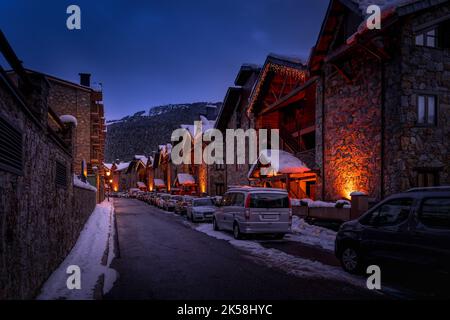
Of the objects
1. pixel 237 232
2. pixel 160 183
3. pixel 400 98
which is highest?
pixel 400 98

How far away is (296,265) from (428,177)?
26.8 ft

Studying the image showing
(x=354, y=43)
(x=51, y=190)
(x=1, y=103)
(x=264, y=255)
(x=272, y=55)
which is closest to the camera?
(x=1, y=103)

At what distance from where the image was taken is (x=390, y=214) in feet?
24.5

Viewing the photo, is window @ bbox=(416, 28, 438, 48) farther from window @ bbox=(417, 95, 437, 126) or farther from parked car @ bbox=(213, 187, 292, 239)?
parked car @ bbox=(213, 187, 292, 239)

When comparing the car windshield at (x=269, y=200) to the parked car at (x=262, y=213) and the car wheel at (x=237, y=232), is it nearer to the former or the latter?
the parked car at (x=262, y=213)

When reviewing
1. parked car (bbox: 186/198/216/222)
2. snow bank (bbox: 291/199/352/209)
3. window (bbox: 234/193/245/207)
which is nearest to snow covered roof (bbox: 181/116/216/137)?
parked car (bbox: 186/198/216/222)

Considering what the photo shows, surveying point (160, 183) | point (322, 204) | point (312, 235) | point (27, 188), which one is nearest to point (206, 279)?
point (27, 188)

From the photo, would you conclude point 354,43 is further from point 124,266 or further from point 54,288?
point 54,288

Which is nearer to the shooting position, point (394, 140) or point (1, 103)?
point (1, 103)

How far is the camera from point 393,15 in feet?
44.9

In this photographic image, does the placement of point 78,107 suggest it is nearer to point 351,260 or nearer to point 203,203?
point 203,203

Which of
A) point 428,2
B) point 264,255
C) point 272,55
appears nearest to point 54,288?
point 264,255

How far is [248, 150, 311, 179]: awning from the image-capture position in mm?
21250
